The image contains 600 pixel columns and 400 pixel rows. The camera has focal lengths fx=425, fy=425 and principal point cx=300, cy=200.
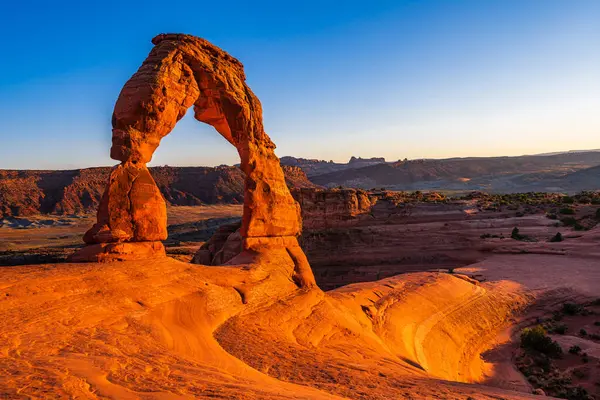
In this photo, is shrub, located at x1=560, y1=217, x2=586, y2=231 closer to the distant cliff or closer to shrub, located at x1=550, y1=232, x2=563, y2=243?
shrub, located at x1=550, y1=232, x2=563, y2=243

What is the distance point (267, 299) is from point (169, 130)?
214 inches

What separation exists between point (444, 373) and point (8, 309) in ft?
36.8

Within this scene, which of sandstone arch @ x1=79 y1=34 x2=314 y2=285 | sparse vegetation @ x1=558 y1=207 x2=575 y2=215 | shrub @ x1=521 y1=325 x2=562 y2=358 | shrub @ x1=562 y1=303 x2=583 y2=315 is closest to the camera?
sandstone arch @ x1=79 y1=34 x2=314 y2=285

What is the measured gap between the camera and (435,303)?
1667cm

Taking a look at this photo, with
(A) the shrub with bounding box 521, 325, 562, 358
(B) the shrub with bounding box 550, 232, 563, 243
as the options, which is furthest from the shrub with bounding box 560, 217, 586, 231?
(A) the shrub with bounding box 521, 325, 562, 358

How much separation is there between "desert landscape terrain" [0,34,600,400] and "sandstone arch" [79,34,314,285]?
0.16 ft

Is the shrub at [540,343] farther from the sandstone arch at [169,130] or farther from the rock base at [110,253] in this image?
the rock base at [110,253]

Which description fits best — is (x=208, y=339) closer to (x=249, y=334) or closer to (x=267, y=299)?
(x=249, y=334)

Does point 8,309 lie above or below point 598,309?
above

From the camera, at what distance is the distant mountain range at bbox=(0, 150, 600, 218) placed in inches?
3438

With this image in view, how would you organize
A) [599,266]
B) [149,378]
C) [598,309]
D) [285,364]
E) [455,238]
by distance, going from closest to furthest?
[149,378] < [285,364] < [598,309] < [599,266] < [455,238]

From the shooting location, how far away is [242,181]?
113812 millimetres

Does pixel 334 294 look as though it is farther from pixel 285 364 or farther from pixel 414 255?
pixel 414 255

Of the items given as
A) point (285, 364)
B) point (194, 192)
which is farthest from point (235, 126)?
point (194, 192)
